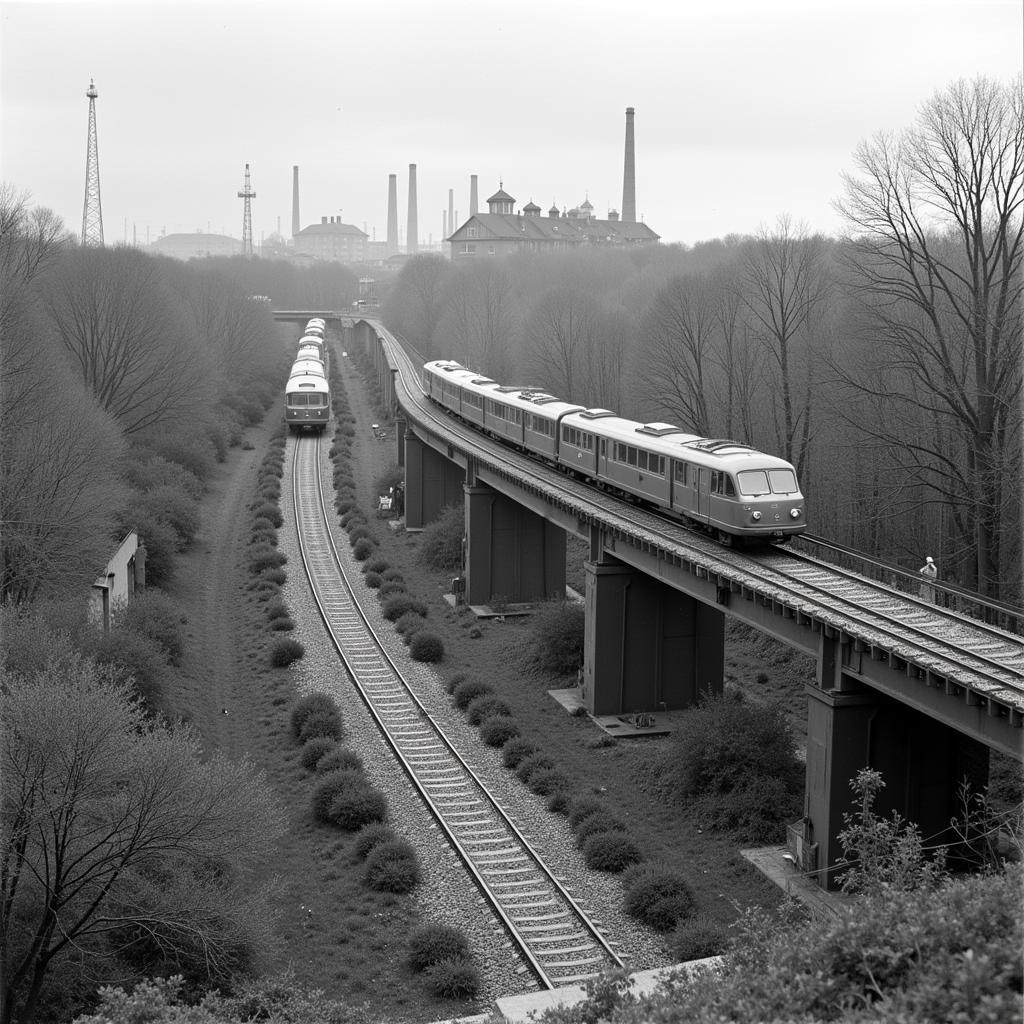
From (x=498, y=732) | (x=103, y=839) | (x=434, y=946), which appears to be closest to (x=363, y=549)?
(x=498, y=732)

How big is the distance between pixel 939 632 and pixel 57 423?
2569cm

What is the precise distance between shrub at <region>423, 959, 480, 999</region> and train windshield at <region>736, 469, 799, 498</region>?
11946mm

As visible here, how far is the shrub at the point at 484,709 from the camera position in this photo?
30.0m

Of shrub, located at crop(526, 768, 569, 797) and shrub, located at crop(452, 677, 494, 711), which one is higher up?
shrub, located at crop(452, 677, 494, 711)

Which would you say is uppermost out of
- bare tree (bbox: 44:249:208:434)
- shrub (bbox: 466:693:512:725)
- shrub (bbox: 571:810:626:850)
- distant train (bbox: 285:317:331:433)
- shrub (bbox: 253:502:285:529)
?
bare tree (bbox: 44:249:208:434)

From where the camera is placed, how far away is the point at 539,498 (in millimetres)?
35188

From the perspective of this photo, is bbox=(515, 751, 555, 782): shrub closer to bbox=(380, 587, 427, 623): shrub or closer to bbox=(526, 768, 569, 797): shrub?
bbox=(526, 768, 569, 797): shrub

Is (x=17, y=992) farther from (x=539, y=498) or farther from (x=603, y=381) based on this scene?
(x=603, y=381)

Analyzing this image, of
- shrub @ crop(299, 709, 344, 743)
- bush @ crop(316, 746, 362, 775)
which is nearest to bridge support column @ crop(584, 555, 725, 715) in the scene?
shrub @ crop(299, 709, 344, 743)

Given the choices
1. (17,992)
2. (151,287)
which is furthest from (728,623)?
(151,287)

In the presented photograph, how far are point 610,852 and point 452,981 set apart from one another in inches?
200

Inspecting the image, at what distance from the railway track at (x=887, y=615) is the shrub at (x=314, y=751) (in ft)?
28.5

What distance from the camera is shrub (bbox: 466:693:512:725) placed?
30.0m

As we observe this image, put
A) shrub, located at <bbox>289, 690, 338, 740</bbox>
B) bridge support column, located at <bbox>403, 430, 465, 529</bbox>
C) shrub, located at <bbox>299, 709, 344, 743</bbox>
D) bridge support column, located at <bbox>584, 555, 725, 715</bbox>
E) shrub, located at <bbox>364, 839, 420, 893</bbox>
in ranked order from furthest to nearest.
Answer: bridge support column, located at <bbox>403, 430, 465, 529</bbox> → bridge support column, located at <bbox>584, 555, 725, 715</bbox> → shrub, located at <bbox>289, 690, 338, 740</bbox> → shrub, located at <bbox>299, 709, 344, 743</bbox> → shrub, located at <bbox>364, 839, 420, 893</bbox>
